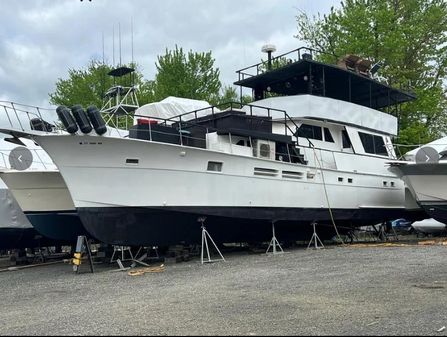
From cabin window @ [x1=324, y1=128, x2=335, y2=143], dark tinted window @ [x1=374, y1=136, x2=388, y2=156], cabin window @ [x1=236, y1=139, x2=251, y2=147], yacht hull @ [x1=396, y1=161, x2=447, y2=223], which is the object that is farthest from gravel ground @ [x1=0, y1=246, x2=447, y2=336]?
dark tinted window @ [x1=374, y1=136, x2=388, y2=156]

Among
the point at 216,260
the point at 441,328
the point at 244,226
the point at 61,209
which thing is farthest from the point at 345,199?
the point at 441,328

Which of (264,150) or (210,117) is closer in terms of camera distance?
(264,150)

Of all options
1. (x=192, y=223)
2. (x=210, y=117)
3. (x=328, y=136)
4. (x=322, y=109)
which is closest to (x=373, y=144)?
(x=328, y=136)

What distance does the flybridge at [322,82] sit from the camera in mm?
Result: 15938

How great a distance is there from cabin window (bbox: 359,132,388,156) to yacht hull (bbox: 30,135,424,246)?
10.3ft

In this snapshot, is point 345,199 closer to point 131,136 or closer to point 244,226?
point 244,226

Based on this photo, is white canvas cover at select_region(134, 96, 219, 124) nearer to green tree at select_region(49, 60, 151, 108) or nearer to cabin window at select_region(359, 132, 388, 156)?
cabin window at select_region(359, 132, 388, 156)

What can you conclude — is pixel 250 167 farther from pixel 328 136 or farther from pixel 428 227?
pixel 428 227

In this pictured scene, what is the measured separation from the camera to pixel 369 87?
17812 millimetres

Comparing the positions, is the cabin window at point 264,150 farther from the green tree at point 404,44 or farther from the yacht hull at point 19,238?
the green tree at point 404,44

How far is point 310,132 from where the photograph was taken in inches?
A: 627

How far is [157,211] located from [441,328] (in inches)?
304

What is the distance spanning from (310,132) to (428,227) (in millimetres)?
7748

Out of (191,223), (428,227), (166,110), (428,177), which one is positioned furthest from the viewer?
(428,227)
